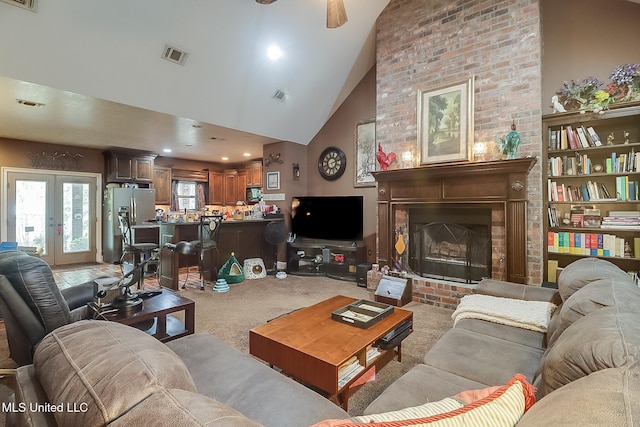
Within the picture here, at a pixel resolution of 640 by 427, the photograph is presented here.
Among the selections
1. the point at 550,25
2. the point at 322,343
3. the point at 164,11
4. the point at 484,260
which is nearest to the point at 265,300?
the point at 322,343

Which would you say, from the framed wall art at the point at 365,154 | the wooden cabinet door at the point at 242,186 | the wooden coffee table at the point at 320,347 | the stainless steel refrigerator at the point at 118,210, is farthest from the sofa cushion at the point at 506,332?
the wooden cabinet door at the point at 242,186

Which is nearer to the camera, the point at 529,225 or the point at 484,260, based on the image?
the point at 529,225

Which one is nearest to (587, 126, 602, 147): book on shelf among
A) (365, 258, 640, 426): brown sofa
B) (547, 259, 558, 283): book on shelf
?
Answer: (547, 259, 558, 283): book on shelf

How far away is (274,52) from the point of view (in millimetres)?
3975

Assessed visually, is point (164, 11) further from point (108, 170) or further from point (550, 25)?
point (108, 170)

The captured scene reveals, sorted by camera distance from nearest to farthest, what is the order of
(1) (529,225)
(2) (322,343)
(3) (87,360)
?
(3) (87,360) < (2) (322,343) < (1) (529,225)

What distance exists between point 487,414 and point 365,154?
471 centimetres

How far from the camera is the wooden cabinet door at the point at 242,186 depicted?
815cm

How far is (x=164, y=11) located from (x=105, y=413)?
3595mm

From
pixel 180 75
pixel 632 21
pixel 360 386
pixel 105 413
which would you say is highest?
pixel 632 21

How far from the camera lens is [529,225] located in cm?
329

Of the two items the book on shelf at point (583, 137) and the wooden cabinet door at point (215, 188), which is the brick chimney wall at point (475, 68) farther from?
the wooden cabinet door at point (215, 188)

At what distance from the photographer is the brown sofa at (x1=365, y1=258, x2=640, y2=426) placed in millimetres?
551

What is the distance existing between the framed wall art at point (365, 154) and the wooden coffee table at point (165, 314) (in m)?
3.43
